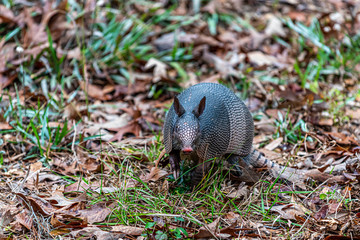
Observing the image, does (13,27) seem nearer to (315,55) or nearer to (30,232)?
(30,232)

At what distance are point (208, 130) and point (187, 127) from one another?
33cm

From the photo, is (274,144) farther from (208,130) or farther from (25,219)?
(25,219)

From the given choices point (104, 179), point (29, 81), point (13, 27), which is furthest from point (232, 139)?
point (13, 27)

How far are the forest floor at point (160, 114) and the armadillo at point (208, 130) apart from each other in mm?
224

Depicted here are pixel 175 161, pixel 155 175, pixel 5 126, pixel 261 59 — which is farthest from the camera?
pixel 261 59

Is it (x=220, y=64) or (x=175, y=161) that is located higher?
(x=175, y=161)

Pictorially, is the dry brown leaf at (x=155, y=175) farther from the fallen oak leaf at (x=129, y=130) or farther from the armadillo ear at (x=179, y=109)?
the fallen oak leaf at (x=129, y=130)

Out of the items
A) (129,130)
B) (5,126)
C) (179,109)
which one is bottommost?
(129,130)

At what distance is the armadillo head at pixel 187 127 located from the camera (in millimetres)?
3975

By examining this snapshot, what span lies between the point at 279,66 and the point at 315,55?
74 cm

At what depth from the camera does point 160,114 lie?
6824mm

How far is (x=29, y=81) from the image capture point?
690 centimetres

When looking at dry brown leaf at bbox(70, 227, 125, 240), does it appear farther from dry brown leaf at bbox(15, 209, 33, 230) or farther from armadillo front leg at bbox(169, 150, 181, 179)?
armadillo front leg at bbox(169, 150, 181, 179)

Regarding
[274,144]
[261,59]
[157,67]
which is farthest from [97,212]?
[261,59]
